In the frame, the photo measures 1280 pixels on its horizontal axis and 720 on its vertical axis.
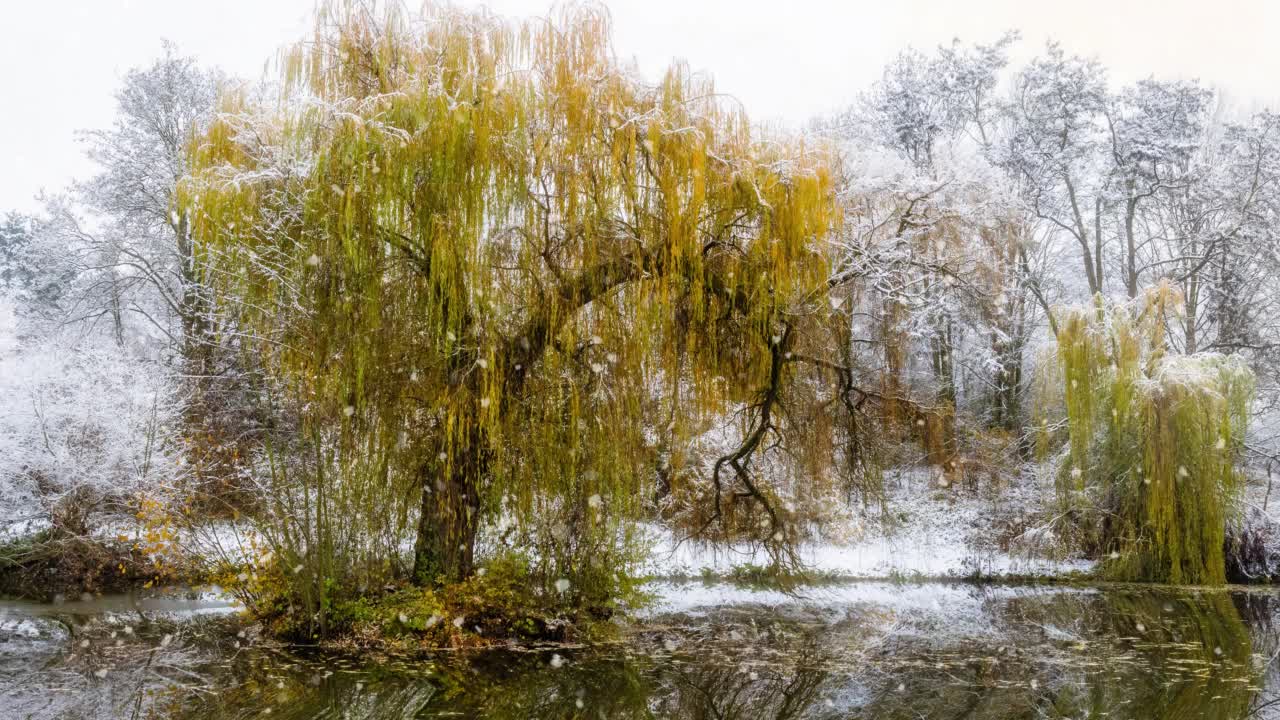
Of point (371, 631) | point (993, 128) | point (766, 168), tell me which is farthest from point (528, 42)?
point (993, 128)

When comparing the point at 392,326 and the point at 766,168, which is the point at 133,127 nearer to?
the point at 392,326

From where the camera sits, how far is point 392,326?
7328 mm

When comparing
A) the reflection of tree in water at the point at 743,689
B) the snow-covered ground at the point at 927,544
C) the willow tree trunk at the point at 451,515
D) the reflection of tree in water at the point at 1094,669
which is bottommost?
the reflection of tree in water at the point at 1094,669

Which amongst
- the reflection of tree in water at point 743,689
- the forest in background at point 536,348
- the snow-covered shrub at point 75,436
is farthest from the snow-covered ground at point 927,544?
the snow-covered shrub at point 75,436

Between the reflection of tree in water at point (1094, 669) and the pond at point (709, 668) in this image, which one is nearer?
the pond at point (709, 668)

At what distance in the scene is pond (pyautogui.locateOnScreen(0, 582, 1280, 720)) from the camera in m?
6.19

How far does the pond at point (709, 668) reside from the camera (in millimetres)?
6188

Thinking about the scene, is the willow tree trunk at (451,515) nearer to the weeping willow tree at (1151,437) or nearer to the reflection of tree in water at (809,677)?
the reflection of tree in water at (809,677)

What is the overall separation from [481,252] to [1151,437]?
878 cm

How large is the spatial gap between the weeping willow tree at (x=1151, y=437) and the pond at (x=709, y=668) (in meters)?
1.04

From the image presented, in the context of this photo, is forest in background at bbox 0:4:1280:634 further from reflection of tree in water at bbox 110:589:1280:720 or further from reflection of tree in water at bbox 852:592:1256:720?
reflection of tree in water at bbox 852:592:1256:720

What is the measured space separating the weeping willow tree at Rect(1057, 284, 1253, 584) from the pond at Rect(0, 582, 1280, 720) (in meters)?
1.04

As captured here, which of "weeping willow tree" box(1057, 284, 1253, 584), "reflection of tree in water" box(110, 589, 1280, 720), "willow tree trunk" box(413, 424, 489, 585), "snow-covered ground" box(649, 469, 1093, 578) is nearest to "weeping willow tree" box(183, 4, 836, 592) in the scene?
"willow tree trunk" box(413, 424, 489, 585)

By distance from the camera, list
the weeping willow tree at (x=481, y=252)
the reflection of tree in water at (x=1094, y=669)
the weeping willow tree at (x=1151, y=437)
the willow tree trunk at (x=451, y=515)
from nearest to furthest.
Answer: the reflection of tree in water at (x=1094, y=669) → the weeping willow tree at (x=481, y=252) → the willow tree trunk at (x=451, y=515) → the weeping willow tree at (x=1151, y=437)
